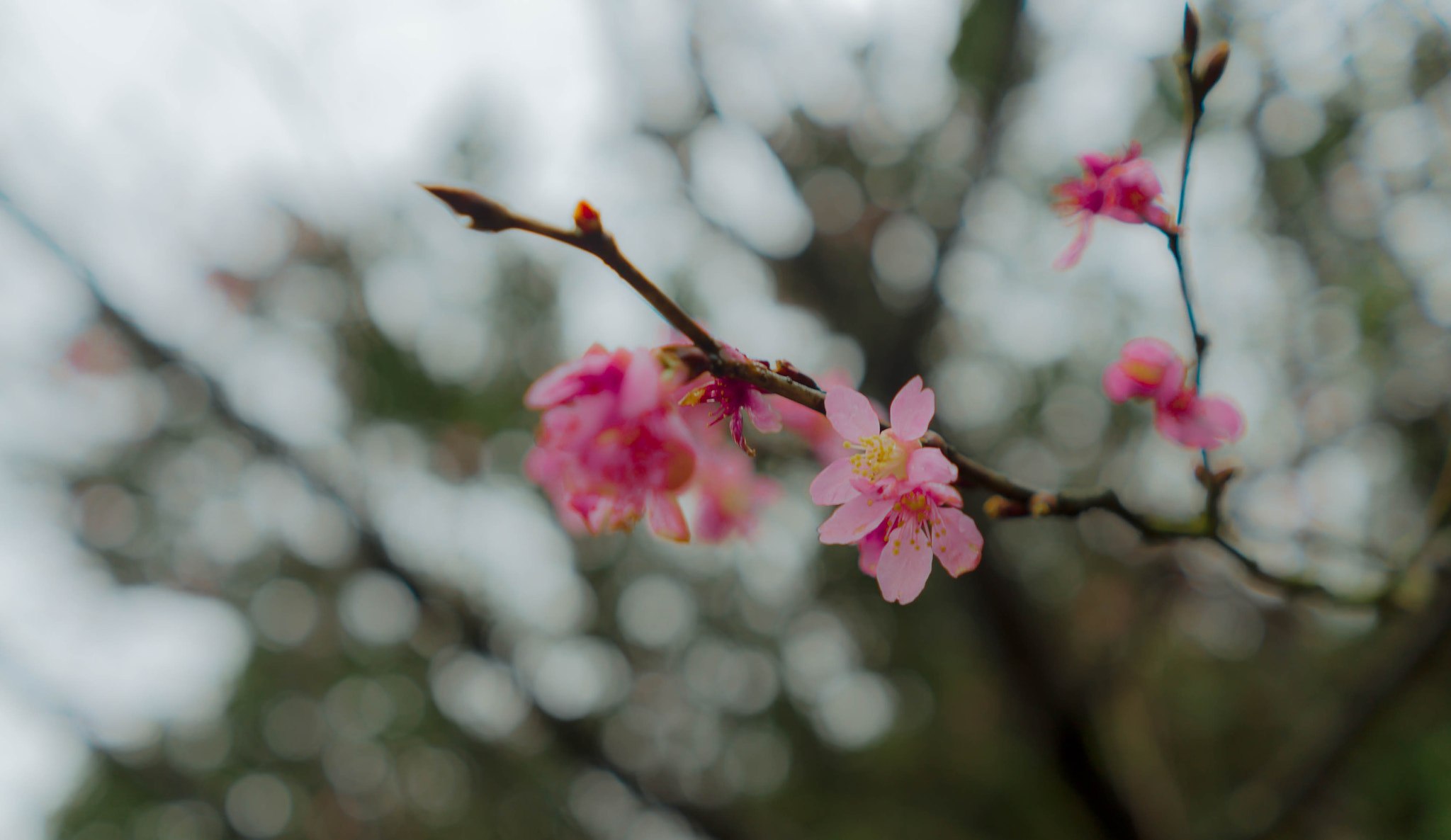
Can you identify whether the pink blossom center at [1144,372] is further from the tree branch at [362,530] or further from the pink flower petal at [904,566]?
the tree branch at [362,530]

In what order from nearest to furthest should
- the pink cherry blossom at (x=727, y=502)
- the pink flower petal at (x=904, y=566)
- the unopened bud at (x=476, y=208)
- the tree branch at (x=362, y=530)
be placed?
the unopened bud at (x=476, y=208) < the pink flower petal at (x=904, y=566) < the pink cherry blossom at (x=727, y=502) < the tree branch at (x=362, y=530)

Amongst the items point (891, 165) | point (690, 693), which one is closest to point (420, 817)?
point (690, 693)

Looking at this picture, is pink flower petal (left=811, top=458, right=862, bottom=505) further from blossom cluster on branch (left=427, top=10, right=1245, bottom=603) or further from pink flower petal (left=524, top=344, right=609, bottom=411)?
pink flower petal (left=524, top=344, right=609, bottom=411)

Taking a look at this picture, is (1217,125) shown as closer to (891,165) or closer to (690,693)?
(891,165)

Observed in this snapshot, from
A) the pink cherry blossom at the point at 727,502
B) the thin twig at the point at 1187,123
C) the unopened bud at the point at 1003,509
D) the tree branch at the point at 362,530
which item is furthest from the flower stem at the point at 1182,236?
the tree branch at the point at 362,530

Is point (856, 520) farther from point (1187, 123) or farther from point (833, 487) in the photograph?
point (1187, 123)

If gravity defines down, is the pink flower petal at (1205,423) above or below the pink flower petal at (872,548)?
above

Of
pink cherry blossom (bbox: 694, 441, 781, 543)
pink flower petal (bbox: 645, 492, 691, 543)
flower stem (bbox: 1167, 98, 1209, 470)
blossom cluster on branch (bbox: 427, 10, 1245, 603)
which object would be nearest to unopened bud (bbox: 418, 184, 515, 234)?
blossom cluster on branch (bbox: 427, 10, 1245, 603)

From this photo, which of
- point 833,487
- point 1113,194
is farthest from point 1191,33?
point 833,487
